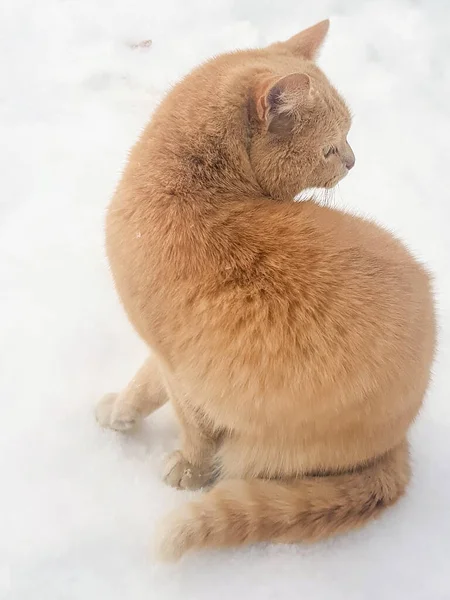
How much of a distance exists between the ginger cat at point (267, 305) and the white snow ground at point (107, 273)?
6.0 inches

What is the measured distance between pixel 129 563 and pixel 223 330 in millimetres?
617

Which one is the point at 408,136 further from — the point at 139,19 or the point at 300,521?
the point at 300,521

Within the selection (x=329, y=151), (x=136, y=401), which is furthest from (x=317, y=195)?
(x=136, y=401)

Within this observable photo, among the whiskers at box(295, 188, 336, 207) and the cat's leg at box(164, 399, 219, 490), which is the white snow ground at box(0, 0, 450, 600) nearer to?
the cat's leg at box(164, 399, 219, 490)

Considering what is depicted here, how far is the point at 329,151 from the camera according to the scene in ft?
4.75

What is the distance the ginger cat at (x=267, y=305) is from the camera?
1.21 m

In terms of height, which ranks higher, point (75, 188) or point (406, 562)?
point (75, 188)

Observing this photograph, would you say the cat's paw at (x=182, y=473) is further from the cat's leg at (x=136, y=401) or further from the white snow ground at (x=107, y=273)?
the cat's leg at (x=136, y=401)

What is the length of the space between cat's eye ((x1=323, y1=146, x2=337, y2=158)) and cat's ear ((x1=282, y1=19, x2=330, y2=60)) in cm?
33

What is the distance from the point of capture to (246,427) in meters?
1.32

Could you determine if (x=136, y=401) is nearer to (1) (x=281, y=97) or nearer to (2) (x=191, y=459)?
(2) (x=191, y=459)

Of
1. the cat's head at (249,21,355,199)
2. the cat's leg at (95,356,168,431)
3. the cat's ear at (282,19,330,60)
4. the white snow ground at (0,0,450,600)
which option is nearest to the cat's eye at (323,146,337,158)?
the cat's head at (249,21,355,199)

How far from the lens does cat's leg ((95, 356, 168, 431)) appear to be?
1.57 meters

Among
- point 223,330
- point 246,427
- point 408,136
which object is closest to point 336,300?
point 223,330
